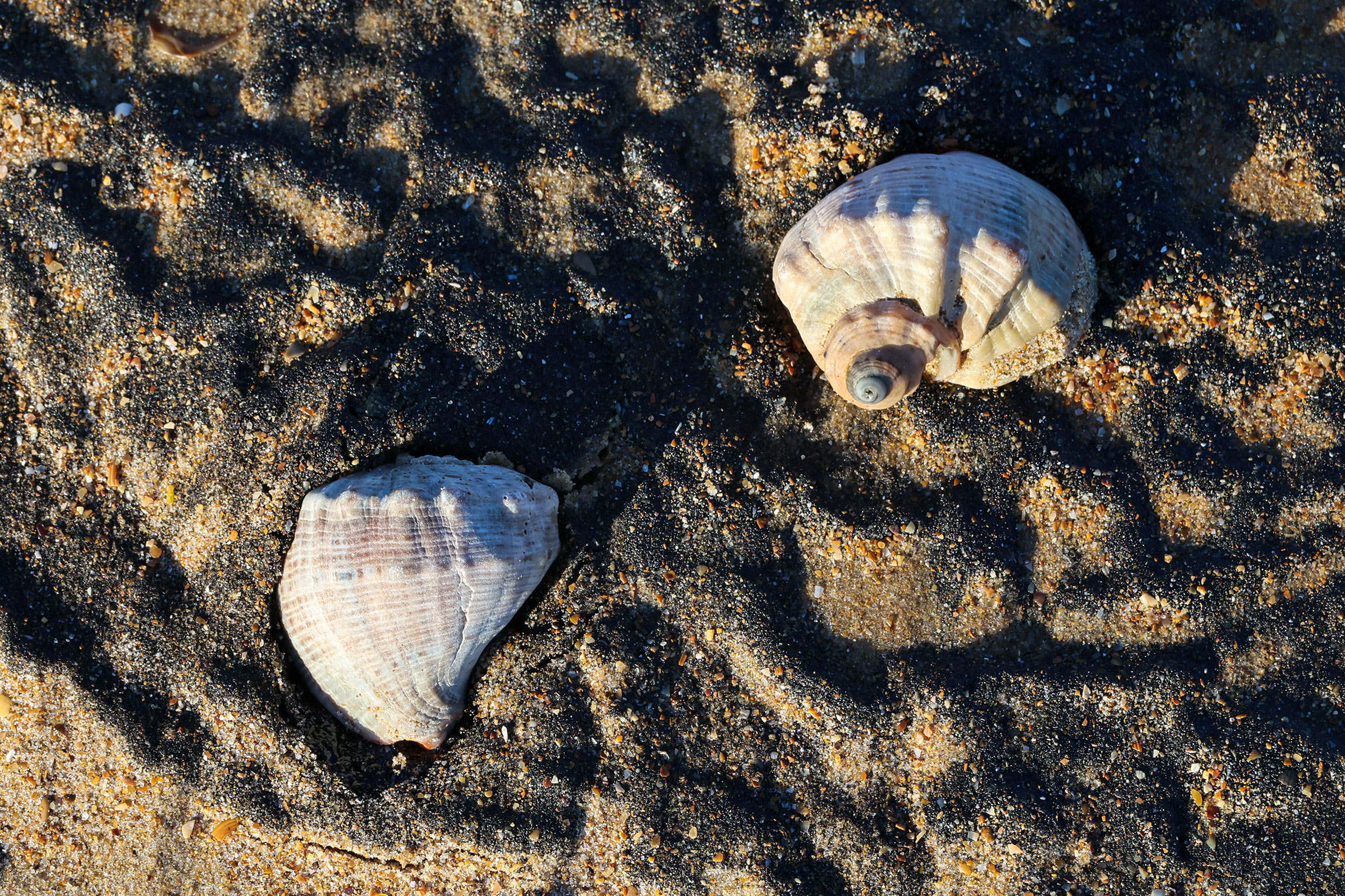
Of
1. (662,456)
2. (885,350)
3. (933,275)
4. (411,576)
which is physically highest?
(933,275)

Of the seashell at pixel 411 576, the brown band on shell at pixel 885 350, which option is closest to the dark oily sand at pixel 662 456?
the seashell at pixel 411 576

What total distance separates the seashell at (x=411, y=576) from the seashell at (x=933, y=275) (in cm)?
161

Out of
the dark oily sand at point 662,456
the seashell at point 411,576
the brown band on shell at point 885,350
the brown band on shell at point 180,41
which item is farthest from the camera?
the brown band on shell at point 180,41

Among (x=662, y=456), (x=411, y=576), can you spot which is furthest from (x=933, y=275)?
(x=411, y=576)

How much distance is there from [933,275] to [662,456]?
4.95ft

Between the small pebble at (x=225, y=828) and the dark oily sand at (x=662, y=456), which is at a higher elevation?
the dark oily sand at (x=662, y=456)

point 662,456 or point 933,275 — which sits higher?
point 933,275

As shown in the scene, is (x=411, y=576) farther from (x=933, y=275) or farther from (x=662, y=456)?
(x=933, y=275)

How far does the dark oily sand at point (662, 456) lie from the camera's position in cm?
384

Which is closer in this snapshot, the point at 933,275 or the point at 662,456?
the point at 933,275

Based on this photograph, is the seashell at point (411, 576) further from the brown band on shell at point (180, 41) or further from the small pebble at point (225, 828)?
the brown band on shell at point (180, 41)

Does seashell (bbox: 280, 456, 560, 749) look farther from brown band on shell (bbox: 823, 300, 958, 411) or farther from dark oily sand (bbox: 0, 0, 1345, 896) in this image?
brown band on shell (bbox: 823, 300, 958, 411)

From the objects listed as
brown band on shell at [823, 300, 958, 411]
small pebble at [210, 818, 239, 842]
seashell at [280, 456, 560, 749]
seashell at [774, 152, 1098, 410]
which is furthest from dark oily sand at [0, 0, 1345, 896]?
brown band on shell at [823, 300, 958, 411]

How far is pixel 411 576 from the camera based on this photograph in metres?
3.61
